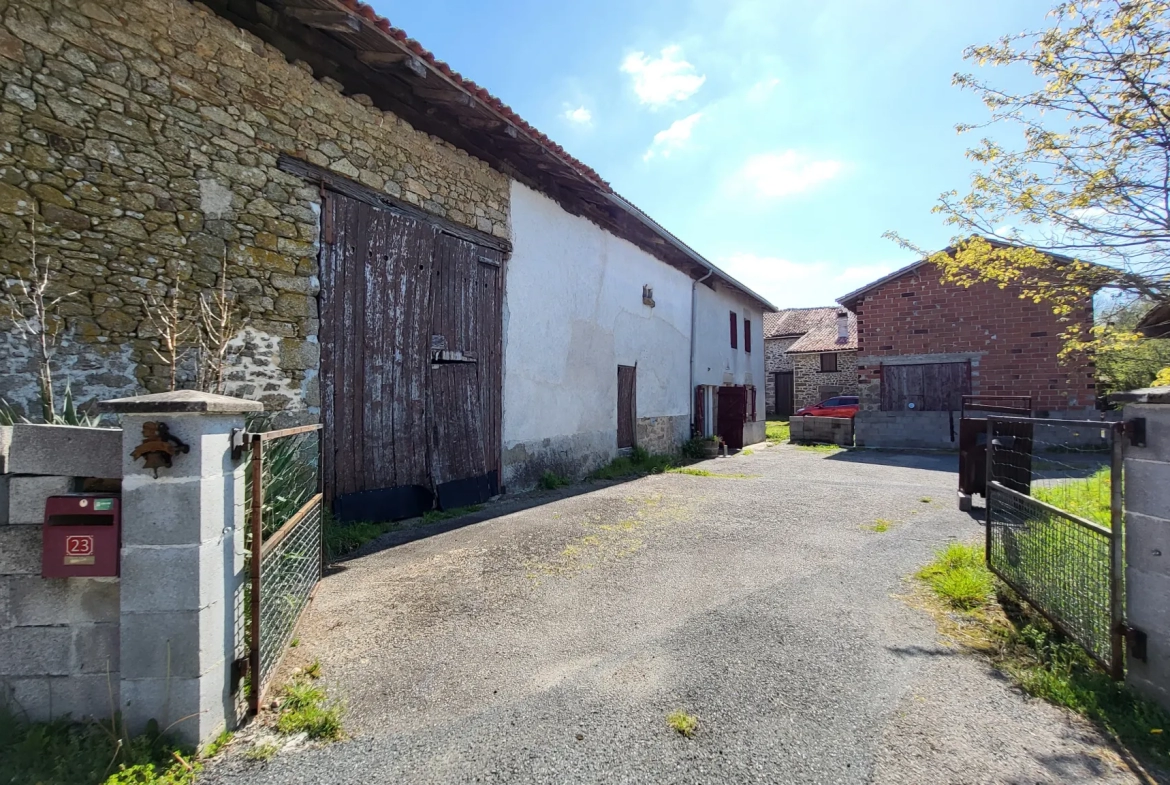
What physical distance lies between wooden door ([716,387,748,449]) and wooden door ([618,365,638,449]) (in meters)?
4.55

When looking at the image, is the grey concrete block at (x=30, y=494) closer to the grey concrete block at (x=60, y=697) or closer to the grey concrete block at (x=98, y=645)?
the grey concrete block at (x=98, y=645)

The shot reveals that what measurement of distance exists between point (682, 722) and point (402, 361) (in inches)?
195

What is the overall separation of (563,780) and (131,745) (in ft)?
5.40

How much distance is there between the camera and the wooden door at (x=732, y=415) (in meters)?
A: 15.0

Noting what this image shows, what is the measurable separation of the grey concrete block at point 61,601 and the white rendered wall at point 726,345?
12.9m

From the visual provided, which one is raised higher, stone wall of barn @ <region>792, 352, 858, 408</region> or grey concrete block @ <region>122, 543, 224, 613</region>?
stone wall of barn @ <region>792, 352, 858, 408</region>

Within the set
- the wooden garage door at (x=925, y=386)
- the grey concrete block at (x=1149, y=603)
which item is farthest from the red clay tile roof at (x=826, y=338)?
the grey concrete block at (x=1149, y=603)

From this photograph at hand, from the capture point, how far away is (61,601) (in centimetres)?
224

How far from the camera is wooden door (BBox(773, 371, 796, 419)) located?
2755cm

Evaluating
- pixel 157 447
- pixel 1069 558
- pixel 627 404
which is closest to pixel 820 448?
pixel 627 404

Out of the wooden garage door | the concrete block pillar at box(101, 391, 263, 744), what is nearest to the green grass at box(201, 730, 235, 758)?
the concrete block pillar at box(101, 391, 263, 744)

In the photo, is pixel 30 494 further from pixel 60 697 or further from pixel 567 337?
pixel 567 337

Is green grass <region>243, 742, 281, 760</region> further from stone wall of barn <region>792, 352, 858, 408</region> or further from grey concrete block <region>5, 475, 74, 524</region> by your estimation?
stone wall of barn <region>792, 352, 858, 408</region>

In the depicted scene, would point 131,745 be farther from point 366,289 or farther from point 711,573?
point 366,289
